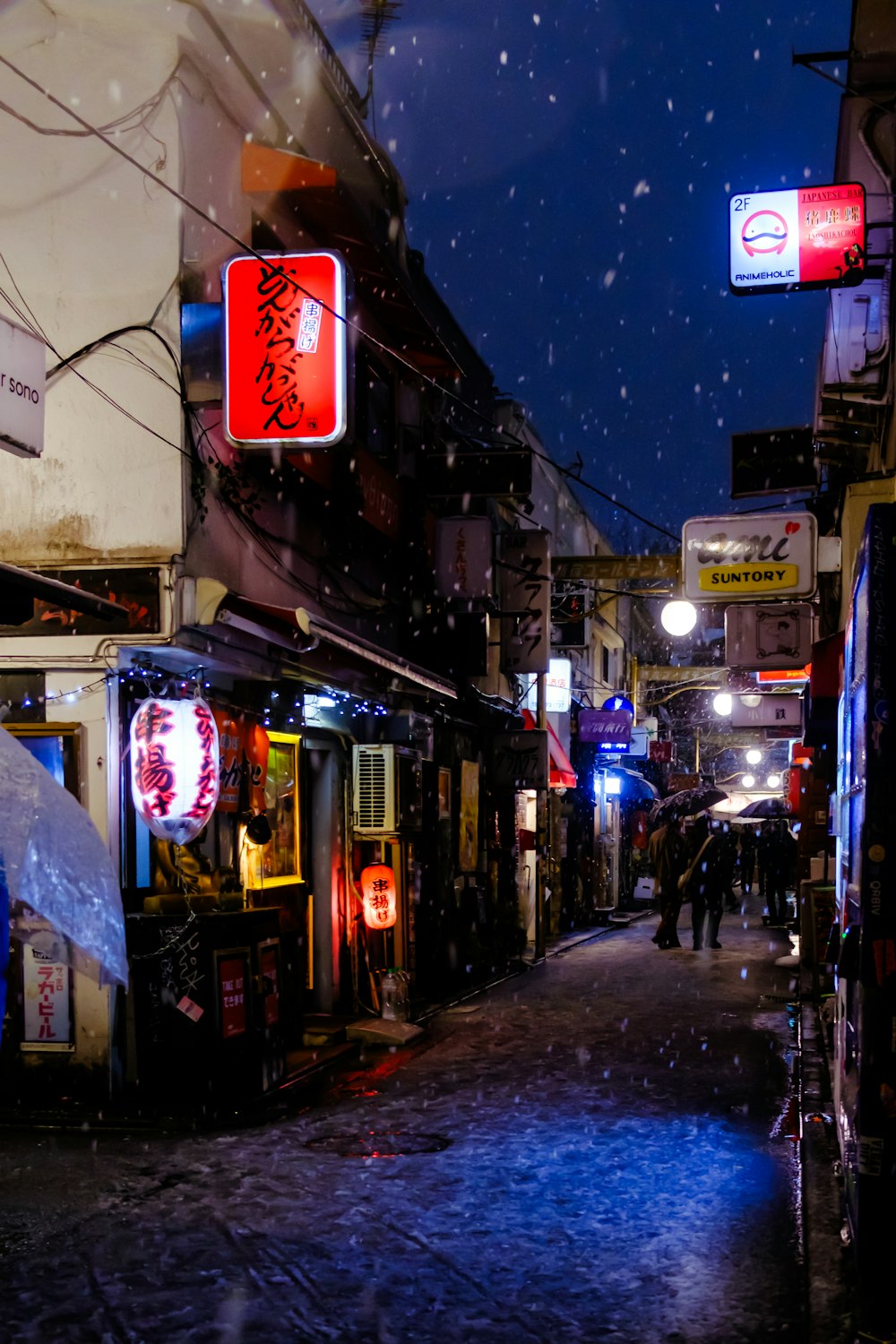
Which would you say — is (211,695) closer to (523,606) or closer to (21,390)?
(21,390)

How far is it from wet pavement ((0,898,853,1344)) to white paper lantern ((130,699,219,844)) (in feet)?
8.52

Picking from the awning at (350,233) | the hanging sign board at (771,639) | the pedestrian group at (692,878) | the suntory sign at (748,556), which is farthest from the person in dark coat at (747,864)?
the awning at (350,233)

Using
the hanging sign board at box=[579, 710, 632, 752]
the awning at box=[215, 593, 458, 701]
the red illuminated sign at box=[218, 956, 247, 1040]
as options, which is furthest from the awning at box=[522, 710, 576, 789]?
the red illuminated sign at box=[218, 956, 247, 1040]

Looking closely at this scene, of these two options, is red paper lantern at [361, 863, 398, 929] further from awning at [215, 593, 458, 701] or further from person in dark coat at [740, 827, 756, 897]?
person in dark coat at [740, 827, 756, 897]

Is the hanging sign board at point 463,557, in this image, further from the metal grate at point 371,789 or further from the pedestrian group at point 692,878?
the pedestrian group at point 692,878

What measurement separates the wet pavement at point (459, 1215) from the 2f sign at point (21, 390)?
484 cm

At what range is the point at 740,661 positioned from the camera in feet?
69.3

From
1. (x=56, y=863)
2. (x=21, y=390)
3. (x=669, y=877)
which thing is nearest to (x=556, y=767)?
(x=669, y=877)

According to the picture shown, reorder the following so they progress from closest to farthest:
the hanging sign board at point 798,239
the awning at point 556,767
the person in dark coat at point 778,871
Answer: the hanging sign board at point 798,239 → the awning at point 556,767 → the person in dark coat at point 778,871

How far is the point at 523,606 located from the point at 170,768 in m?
12.3

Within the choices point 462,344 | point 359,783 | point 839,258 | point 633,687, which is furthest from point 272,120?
point 633,687

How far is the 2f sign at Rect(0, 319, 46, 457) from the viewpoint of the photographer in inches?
315

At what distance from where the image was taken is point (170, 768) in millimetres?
10766

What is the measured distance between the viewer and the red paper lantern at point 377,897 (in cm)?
1611
